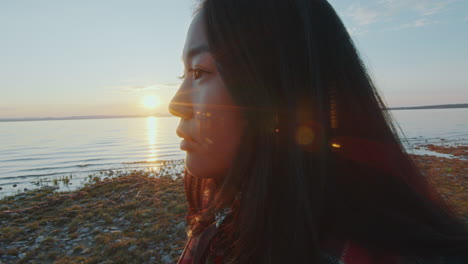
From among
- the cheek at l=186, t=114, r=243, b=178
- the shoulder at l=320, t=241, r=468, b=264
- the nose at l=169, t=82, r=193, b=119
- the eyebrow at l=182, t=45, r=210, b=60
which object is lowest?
the shoulder at l=320, t=241, r=468, b=264

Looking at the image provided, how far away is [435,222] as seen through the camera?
132cm

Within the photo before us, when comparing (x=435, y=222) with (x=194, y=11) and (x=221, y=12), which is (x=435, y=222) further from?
(x=194, y=11)

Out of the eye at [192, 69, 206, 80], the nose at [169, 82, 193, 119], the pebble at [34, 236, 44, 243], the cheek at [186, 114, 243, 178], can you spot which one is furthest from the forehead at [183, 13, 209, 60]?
the pebble at [34, 236, 44, 243]

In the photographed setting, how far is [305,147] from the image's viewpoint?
1312 millimetres

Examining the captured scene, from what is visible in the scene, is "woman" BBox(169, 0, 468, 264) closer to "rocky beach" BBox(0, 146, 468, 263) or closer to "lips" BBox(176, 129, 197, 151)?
"lips" BBox(176, 129, 197, 151)

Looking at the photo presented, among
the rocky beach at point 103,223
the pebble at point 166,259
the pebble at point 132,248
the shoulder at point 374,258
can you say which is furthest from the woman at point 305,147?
the pebble at point 132,248

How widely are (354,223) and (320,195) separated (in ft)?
0.61

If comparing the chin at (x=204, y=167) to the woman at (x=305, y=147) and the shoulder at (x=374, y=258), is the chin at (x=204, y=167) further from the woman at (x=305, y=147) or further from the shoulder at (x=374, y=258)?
the shoulder at (x=374, y=258)

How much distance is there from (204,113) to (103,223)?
297 inches

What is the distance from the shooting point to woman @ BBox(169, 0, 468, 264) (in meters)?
1.20

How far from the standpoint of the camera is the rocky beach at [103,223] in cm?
566

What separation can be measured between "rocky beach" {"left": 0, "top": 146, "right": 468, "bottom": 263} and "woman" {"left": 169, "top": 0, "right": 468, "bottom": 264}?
7.86 feet

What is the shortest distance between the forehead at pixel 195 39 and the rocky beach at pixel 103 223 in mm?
3133

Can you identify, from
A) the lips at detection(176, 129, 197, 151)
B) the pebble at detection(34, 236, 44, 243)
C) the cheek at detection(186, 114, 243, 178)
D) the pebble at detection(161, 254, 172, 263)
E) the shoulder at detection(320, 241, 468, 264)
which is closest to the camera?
the shoulder at detection(320, 241, 468, 264)
